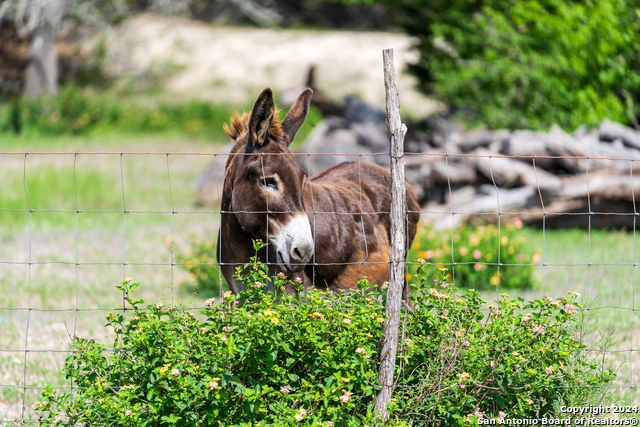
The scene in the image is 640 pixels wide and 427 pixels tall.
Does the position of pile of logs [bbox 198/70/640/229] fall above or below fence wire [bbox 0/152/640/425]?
above

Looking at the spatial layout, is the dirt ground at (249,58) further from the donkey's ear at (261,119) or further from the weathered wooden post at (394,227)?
the weathered wooden post at (394,227)

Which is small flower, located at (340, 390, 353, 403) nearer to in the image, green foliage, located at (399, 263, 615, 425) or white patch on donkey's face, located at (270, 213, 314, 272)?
green foliage, located at (399, 263, 615, 425)

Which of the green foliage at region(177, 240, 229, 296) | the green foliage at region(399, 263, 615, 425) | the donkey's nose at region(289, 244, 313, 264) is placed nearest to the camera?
the green foliage at region(399, 263, 615, 425)

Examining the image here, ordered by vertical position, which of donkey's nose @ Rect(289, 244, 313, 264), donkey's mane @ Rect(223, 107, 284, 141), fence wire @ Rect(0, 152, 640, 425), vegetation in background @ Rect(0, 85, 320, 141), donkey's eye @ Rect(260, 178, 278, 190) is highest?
vegetation in background @ Rect(0, 85, 320, 141)

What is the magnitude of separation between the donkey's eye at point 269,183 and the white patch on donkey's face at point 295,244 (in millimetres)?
251

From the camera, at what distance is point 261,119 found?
3518 millimetres

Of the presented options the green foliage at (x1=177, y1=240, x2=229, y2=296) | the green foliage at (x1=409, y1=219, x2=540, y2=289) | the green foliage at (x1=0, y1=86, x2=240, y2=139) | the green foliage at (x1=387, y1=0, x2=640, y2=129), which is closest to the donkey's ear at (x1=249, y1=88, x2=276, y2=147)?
the green foliage at (x1=177, y1=240, x2=229, y2=296)

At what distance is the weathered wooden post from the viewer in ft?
9.82

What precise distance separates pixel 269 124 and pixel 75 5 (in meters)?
19.5

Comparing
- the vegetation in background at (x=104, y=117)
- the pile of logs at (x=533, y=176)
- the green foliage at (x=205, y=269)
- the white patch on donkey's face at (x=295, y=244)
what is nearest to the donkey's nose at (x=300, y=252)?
the white patch on donkey's face at (x=295, y=244)

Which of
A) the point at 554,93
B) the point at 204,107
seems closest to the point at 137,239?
the point at 554,93

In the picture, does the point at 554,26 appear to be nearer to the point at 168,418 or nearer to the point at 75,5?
the point at 168,418

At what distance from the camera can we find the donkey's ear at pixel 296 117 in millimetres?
3799

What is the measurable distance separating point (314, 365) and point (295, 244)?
2.34ft
